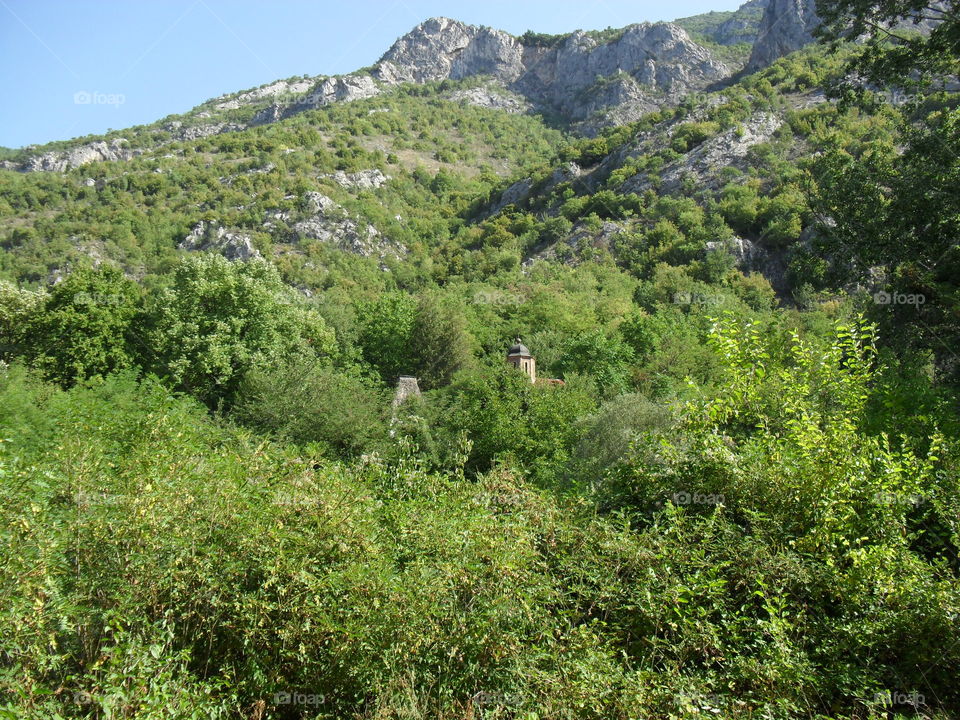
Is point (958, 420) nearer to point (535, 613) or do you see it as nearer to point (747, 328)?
point (747, 328)

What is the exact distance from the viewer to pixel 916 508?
8523 millimetres

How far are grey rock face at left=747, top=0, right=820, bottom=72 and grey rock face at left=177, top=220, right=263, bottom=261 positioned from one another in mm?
72639

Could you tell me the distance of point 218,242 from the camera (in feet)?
217

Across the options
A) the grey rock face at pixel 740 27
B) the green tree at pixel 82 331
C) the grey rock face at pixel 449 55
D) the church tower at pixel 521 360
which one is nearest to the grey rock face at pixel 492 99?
the grey rock face at pixel 449 55

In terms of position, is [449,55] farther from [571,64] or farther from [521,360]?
[521,360]

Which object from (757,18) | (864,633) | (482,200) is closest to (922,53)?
(864,633)

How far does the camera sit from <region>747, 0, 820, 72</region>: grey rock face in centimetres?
8450

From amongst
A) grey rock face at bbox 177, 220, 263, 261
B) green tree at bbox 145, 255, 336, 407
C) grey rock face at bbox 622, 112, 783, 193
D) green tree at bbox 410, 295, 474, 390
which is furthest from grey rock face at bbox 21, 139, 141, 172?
grey rock face at bbox 622, 112, 783, 193

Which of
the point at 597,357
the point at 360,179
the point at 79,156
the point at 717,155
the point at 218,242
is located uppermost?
the point at 79,156

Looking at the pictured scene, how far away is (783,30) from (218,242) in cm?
7907

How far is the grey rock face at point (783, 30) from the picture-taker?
8450 centimetres

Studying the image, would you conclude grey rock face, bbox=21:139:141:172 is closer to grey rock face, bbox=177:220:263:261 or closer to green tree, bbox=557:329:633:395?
grey rock face, bbox=177:220:263:261

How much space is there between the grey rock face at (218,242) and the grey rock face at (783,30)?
7264cm

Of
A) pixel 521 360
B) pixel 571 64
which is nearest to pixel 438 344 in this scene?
pixel 521 360
